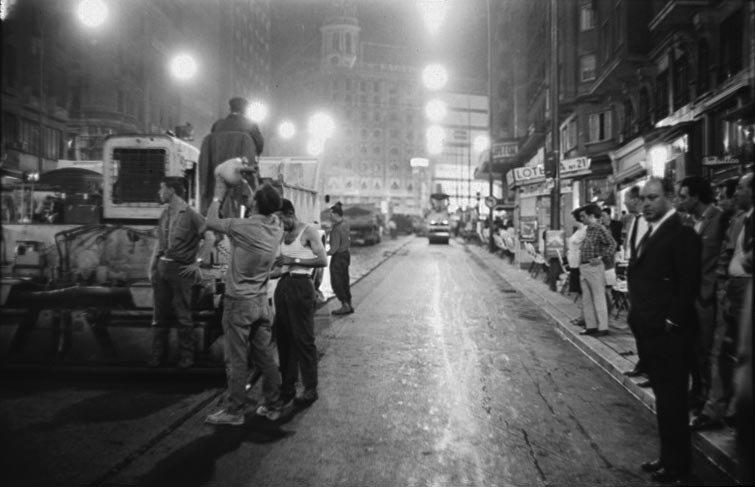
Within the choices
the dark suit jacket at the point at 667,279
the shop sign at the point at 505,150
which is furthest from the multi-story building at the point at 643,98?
the shop sign at the point at 505,150

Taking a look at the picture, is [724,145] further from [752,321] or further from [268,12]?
[268,12]

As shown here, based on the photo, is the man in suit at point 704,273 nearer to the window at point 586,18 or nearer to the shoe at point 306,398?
the shoe at point 306,398

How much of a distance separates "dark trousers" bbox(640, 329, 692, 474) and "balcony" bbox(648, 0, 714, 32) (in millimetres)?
15860

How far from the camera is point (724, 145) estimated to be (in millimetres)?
16781

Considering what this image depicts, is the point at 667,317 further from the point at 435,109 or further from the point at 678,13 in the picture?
the point at 435,109

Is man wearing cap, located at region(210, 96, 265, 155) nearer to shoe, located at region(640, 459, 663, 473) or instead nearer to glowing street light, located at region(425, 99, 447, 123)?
shoe, located at region(640, 459, 663, 473)

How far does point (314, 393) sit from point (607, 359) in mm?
3809

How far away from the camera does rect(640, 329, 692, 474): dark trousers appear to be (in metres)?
4.23

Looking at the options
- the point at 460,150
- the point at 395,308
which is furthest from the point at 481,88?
the point at 395,308

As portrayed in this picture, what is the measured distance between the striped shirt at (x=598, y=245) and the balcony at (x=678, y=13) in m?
10.9

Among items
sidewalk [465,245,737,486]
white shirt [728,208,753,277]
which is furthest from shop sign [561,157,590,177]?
white shirt [728,208,753,277]

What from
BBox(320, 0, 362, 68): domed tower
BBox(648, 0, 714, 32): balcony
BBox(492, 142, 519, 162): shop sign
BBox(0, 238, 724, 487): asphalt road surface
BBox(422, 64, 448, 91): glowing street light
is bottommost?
BBox(0, 238, 724, 487): asphalt road surface

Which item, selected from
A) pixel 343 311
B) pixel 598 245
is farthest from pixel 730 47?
pixel 343 311

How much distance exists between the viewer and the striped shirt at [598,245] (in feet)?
31.3
